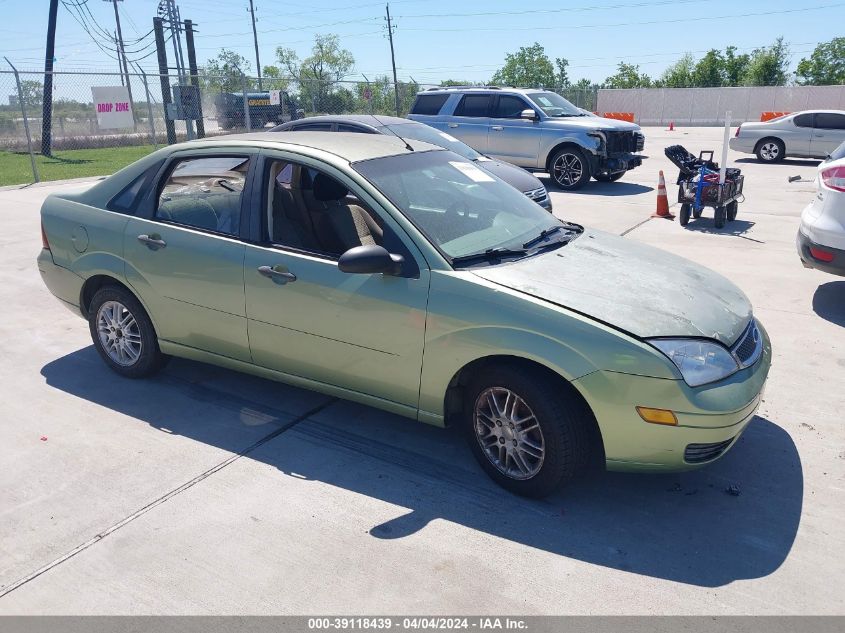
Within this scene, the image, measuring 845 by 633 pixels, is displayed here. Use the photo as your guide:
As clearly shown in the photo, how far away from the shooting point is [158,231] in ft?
14.5

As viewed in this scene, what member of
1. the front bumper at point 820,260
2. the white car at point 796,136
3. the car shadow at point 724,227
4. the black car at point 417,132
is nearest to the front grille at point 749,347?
the front bumper at point 820,260

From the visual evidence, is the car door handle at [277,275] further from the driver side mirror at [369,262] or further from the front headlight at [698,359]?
the front headlight at [698,359]

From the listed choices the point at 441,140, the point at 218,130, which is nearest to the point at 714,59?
the point at 218,130

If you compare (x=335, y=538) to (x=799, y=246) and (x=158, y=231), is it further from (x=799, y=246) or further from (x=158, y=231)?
(x=799, y=246)

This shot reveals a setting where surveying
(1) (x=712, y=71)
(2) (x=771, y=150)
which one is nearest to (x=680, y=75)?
(1) (x=712, y=71)

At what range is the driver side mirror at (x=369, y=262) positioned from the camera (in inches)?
136

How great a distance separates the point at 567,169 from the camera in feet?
45.0

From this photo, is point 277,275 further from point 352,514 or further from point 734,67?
point 734,67

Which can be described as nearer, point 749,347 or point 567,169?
point 749,347

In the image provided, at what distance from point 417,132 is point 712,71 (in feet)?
176

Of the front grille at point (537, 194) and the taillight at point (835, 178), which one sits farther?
the front grille at point (537, 194)

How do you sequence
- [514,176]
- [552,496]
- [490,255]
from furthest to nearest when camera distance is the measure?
1. [514,176]
2. [490,255]
3. [552,496]

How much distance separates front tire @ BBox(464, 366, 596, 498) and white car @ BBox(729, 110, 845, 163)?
16.3 meters

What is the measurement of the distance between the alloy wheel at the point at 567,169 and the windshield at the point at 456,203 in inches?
371
